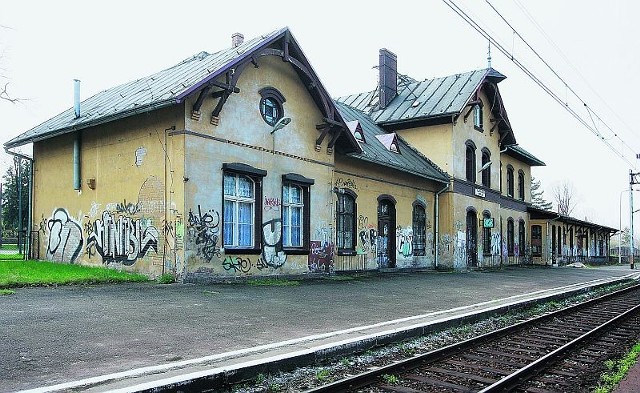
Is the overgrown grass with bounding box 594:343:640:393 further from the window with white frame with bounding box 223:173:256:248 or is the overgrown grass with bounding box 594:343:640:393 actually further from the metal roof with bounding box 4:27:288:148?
the metal roof with bounding box 4:27:288:148

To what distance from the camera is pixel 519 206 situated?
3575 centimetres

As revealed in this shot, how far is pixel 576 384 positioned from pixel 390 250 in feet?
55.2

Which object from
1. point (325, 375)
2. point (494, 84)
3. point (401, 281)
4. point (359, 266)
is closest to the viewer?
point (325, 375)

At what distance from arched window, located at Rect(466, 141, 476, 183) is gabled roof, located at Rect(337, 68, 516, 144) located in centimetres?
257

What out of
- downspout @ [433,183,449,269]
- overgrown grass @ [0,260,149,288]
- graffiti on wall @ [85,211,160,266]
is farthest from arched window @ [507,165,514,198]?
overgrown grass @ [0,260,149,288]

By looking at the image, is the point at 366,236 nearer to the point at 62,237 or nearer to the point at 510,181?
the point at 62,237

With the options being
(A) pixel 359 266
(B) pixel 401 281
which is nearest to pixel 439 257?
(A) pixel 359 266

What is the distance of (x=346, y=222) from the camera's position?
2064cm

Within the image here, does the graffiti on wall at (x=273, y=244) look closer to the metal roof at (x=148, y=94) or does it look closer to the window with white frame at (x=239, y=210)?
the window with white frame at (x=239, y=210)

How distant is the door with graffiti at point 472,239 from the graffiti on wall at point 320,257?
1180 centimetres

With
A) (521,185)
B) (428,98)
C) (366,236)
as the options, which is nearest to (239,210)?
(366,236)

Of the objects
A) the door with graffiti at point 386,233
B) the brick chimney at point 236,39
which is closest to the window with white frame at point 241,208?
the brick chimney at point 236,39

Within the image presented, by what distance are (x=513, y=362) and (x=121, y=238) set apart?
36.4 ft

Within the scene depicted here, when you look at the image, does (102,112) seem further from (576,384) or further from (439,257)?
(439,257)
